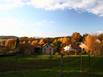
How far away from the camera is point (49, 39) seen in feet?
555

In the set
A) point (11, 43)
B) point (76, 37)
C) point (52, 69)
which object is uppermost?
point (76, 37)

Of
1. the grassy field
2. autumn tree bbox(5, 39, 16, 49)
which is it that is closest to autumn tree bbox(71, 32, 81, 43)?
autumn tree bbox(5, 39, 16, 49)

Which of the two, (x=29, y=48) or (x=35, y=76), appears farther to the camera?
(x=29, y=48)

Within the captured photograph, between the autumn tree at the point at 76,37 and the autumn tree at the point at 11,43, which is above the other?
the autumn tree at the point at 76,37

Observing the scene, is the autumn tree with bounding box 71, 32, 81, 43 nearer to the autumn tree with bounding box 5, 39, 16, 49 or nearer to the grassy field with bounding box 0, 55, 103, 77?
the autumn tree with bounding box 5, 39, 16, 49

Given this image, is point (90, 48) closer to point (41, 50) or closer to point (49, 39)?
point (41, 50)

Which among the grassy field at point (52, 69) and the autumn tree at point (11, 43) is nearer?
the grassy field at point (52, 69)

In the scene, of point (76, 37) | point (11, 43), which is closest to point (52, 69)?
point (11, 43)

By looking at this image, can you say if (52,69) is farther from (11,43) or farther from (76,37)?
(76,37)

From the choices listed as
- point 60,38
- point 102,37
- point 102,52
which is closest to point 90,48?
point 102,52

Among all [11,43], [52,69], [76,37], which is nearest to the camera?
[52,69]

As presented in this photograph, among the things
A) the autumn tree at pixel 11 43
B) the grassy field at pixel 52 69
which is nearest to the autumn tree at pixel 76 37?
the autumn tree at pixel 11 43

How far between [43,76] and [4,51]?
59073mm

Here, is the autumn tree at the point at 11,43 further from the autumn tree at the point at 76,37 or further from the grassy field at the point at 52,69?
the autumn tree at the point at 76,37
